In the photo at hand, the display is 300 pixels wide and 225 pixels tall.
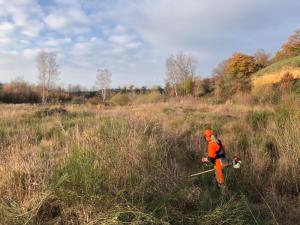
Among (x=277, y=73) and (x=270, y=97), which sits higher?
(x=277, y=73)

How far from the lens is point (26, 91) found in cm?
4009

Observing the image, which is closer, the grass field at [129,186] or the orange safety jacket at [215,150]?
the grass field at [129,186]

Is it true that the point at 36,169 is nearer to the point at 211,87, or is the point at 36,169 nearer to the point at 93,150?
the point at 93,150

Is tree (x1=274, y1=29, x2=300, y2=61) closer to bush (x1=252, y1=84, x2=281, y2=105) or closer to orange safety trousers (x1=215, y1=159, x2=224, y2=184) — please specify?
bush (x1=252, y1=84, x2=281, y2=105)

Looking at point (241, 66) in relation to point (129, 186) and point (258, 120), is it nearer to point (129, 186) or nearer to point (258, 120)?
point (258, 120)

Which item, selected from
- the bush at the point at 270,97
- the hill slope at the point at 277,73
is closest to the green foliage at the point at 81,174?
the bush at the point at 270,97

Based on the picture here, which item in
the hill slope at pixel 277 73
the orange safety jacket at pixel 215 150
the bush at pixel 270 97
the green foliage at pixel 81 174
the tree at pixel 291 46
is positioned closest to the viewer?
the green foliage at pixel 81 174

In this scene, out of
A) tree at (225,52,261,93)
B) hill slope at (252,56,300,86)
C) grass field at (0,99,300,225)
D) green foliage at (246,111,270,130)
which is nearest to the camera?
grass field at (0,99,300,225)

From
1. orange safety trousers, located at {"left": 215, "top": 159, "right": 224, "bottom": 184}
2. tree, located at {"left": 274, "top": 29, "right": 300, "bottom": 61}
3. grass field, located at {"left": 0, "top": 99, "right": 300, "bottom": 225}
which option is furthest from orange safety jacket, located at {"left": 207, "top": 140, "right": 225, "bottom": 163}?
tree, located at {"left": 274, "top": 29, "right": 300, "bottom": 61}

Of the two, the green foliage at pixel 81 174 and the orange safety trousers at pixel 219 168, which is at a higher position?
the green foliage at pixel 81 174

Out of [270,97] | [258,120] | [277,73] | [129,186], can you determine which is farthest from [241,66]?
[129,186]

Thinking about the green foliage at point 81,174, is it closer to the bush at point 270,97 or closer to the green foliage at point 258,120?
the green foliage at point 258,120

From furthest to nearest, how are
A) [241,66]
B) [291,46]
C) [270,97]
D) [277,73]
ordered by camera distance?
[241,66], [291,46], [277,73], [270,97]

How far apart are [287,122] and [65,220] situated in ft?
14.7
